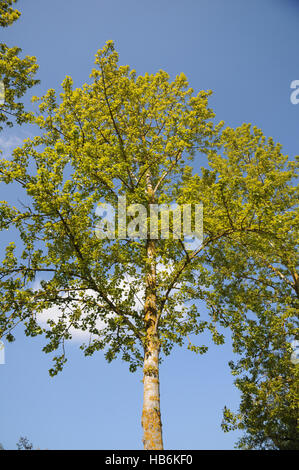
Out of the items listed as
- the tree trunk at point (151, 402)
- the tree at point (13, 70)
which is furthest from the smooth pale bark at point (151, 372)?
the tree at point (13, 70)

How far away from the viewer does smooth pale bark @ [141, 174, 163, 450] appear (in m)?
7.21

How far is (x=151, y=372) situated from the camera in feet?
26.8

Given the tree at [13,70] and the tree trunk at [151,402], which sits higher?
the tree at [13,70]

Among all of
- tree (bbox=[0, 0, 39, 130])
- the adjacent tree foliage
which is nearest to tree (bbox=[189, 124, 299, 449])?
the adjacent tree foliage

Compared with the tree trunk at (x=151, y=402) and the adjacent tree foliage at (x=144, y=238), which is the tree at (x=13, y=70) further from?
the tree trunk at (x=151, y=402)

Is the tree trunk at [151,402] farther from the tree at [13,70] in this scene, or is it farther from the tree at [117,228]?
the tree at [13,70]

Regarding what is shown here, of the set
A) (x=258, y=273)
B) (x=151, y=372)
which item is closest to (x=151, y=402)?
(x=151, y=372)

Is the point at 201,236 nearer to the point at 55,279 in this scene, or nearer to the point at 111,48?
the point at 55,279

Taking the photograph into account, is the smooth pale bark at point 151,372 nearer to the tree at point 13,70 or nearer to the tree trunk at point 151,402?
the tree trunk at point 151,402

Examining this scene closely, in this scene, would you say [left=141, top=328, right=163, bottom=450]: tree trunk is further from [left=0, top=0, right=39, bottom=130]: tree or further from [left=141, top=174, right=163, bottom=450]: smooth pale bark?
[left=0, top=0, right=39, bottom=130]: tree

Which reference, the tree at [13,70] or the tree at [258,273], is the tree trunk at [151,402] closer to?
the tree at [258,273]

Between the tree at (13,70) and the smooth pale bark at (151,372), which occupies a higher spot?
the tree at (13,70)

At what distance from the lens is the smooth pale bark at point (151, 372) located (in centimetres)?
721
